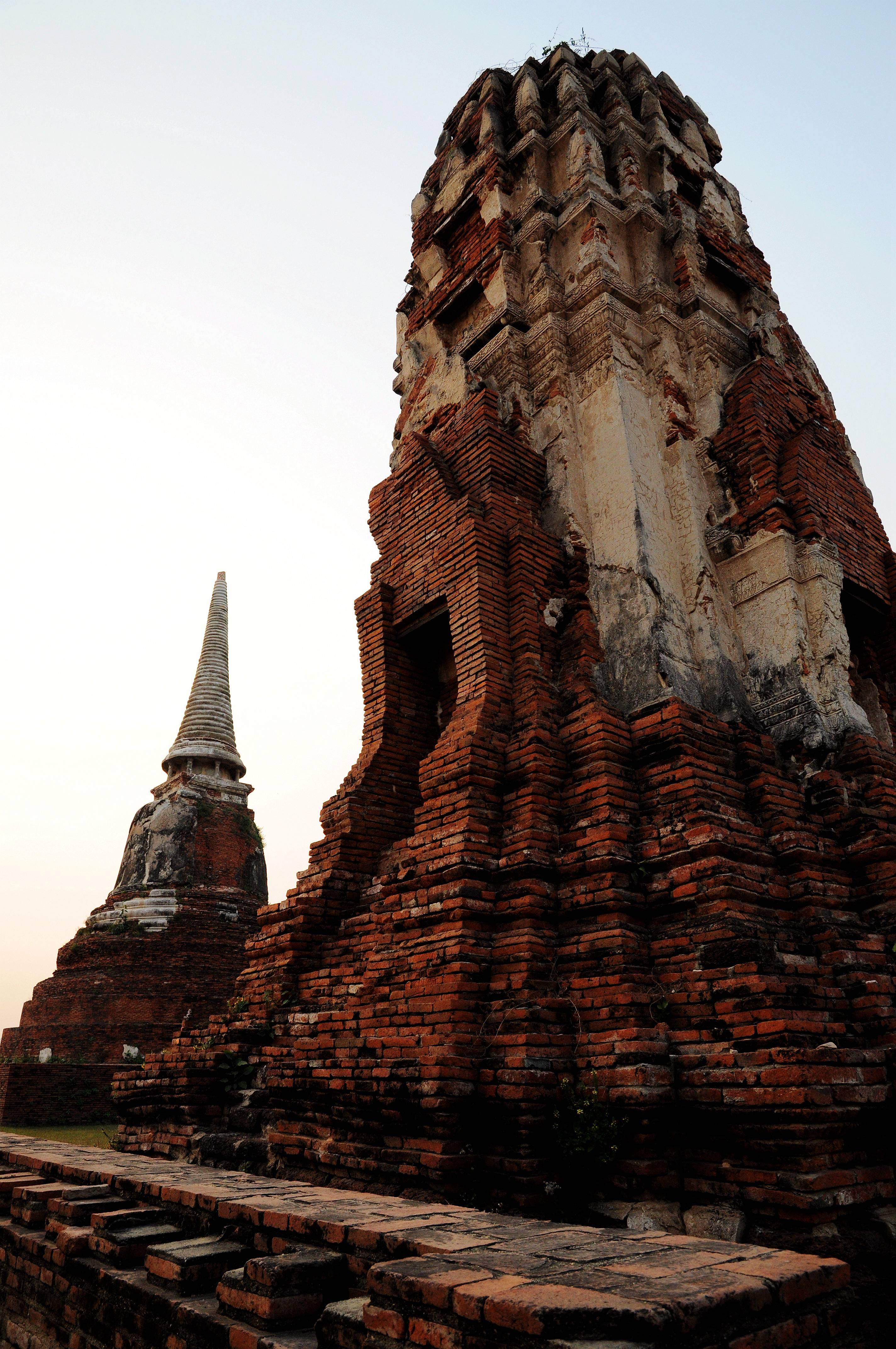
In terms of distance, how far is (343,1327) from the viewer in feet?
7.88

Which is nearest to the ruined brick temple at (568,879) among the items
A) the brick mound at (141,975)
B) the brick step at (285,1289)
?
the brick step at (285,1289)

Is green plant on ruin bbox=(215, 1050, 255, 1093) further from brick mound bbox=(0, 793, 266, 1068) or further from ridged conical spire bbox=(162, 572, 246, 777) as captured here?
ridged conical spire bbox=(162, 572, 246, 777)

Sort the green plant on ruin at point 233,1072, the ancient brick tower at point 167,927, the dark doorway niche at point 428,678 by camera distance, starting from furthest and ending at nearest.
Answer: the ancient brick tower at point 167,927, the dark doorway niche at point 428,678, the green plant on ruin at point 233,1072

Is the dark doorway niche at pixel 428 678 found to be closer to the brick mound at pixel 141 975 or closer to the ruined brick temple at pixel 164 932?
the brick mound at pixel 141 975

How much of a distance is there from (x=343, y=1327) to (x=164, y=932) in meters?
13.4

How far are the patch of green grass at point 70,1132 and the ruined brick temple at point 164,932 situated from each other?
18cm

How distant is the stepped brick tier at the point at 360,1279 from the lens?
2014 millimetres

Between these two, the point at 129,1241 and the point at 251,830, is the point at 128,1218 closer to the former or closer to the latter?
the point at 129,1241

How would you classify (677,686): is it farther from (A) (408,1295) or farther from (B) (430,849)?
(A) (408,1295)

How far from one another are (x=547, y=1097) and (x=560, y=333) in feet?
20.7

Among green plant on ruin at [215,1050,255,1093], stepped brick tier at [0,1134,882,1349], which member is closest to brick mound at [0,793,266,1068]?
green plant on ruin at [215,1050,255,1093]

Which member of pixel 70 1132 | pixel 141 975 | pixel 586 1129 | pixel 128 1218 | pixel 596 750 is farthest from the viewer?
pixel 141 975

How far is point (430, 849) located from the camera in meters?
5.43

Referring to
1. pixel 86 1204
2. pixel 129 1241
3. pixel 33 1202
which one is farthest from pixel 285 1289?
pixel 33 1202
